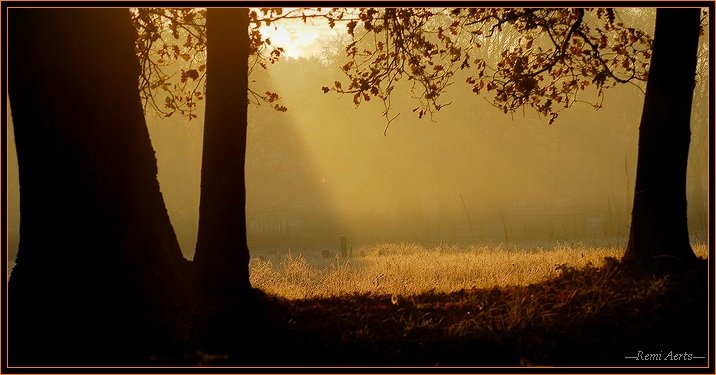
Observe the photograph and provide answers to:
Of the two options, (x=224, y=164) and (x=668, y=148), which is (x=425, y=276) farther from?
(x=224, y=164)

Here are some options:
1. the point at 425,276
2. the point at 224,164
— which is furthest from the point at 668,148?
the point at 425,276

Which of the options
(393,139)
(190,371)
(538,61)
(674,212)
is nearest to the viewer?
(190,371)

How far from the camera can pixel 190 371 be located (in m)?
4.80

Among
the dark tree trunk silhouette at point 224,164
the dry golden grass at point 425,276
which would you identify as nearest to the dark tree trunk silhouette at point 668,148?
the dry golden grass at point 425,276

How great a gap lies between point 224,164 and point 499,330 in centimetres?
315

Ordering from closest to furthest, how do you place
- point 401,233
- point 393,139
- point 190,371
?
point 190,371, point 401,233, point 393,139

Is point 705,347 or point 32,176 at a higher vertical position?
point 32,176

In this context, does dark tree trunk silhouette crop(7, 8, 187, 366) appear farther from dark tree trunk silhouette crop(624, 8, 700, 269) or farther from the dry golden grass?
dark tree trunk silhouette crop(624, 8, 700, 269)

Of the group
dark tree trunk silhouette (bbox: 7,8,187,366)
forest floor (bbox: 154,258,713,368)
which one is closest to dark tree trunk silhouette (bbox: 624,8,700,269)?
forest floor (bbox: 154,258,713,368)

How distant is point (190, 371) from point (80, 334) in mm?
1195

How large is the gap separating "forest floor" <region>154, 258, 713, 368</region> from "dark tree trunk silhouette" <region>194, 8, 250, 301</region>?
0.54m

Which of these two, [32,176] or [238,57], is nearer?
[32,176]

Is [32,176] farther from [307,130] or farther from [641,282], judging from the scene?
[307,130]

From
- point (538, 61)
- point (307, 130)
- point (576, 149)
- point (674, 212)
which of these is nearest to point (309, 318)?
point (674, 212)
